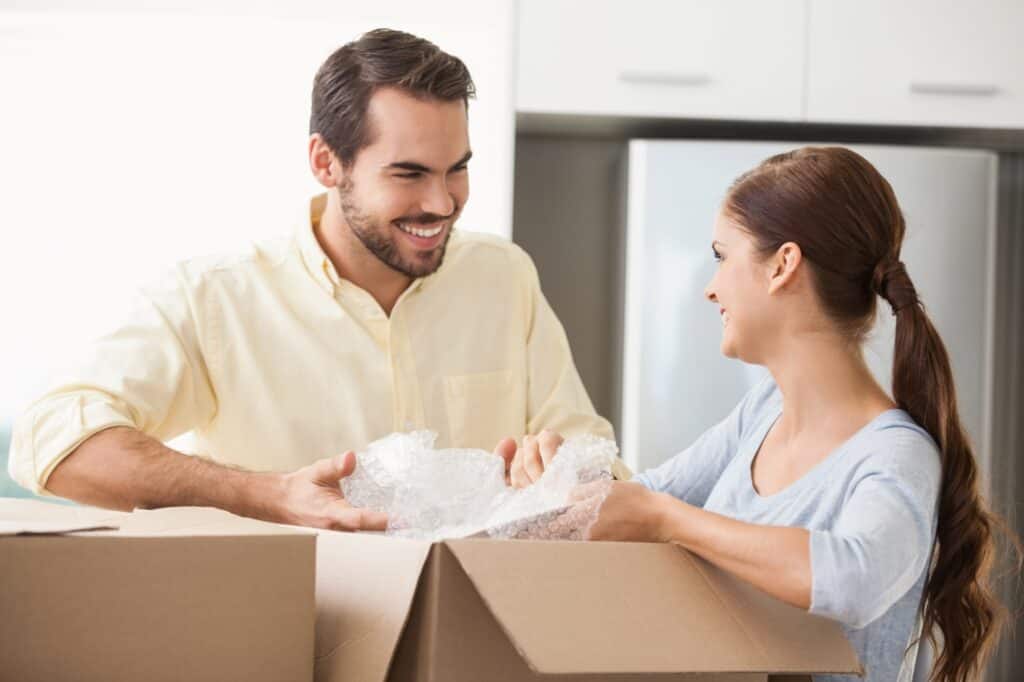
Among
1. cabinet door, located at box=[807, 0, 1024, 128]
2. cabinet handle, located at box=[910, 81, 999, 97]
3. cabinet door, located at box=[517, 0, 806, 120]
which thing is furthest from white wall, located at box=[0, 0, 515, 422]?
cabinet handle, located at box=[910, 81, 999, 97]

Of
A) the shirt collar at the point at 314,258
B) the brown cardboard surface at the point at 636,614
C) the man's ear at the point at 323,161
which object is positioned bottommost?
the brown cardboard surface at the point at 636,614

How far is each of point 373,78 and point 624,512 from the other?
1132mm

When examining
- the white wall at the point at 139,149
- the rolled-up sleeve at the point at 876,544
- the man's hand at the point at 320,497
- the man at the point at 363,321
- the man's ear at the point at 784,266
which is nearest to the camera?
the rolled-up sleeve at the point at 876,544

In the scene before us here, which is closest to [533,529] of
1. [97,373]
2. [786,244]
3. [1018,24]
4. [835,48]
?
[786,244]

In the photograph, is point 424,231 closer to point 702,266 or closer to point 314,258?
point 314,258

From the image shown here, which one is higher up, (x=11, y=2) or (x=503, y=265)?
(x=11, y=2)

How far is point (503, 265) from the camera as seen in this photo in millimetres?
2043

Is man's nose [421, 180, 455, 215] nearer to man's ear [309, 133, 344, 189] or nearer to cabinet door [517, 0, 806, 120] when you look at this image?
man's ear [309, 133, 344, 189]

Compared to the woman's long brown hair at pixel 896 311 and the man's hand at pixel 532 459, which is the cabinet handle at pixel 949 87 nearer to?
the woman's long brown hair at pixel 896 311

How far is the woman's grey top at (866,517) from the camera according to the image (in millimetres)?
907

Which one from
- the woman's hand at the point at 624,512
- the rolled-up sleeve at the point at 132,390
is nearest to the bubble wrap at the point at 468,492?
the woman's hand at the point at 624,512

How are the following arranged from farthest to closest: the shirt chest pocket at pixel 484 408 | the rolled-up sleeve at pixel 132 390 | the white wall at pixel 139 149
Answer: the white wall at pixel 139 149
the shirt chest pocket at pixel 484 408
the rolled-up sleeve at pixel 132 390

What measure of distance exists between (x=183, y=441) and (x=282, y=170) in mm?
803

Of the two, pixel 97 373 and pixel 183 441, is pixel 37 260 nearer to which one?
pixel 183 441
